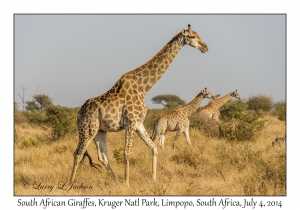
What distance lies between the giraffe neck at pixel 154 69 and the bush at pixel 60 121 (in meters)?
7.22

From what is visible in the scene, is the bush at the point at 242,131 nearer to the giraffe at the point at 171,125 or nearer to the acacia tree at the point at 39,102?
the giraffe at the point at 171,125

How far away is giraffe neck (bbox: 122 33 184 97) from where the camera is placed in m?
9.21

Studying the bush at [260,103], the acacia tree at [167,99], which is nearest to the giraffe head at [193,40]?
the bush at [260,103]

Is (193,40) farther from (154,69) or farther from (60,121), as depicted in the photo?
(60,121)

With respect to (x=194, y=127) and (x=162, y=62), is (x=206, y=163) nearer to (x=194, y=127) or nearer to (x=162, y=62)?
(x=162, y=62)

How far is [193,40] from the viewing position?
9.40 m

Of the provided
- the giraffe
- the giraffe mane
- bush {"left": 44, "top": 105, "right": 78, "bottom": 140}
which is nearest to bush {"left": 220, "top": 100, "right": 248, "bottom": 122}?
the giraffe

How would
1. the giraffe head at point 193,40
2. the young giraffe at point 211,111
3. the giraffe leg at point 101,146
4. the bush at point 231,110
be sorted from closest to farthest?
the giraffe leg at point 101,146, the giraffe head at point 193,40, the young giraffe at point 211,111, the bush at point 231,110

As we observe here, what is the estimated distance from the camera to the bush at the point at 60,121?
15859mm

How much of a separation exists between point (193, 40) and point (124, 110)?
213 centimetres

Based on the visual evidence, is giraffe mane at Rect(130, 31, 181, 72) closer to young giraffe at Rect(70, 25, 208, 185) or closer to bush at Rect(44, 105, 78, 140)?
young giraffe at Rect(70, 25, 208, 185)

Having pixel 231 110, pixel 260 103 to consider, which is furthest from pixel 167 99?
pixel 231 110

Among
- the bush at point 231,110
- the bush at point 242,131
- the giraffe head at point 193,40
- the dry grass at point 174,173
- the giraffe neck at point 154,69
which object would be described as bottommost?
the dry grass at point 174,173

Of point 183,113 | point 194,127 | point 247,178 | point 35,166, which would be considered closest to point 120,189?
point 247,178
